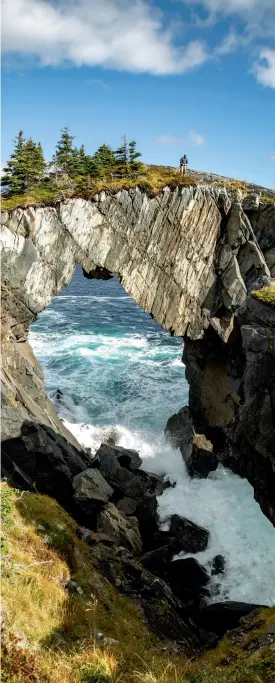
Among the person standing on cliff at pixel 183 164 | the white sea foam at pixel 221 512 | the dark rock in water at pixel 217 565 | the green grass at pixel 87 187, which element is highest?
the person standing on cliff at pixel 183 164

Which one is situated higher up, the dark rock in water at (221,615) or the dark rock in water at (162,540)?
the dark rock in water at (221,615)

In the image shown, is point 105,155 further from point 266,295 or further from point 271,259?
point 266,295

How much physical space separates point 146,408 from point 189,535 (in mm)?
17820

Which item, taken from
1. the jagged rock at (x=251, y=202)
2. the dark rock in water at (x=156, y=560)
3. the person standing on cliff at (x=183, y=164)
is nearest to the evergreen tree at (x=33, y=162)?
the person standing on cliff at (x=183, y=164)

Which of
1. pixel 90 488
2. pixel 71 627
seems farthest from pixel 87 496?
pixel 71 627

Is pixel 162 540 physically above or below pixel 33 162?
below

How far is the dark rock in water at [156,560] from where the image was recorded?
20.6 m

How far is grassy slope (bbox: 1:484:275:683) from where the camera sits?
8148 mm

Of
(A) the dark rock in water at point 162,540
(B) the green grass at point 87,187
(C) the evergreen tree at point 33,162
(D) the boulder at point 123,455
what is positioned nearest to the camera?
(A) the dark rock in water at point 162,540

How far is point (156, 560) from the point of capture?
2119cm

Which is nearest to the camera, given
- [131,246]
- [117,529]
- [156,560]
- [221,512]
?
[117,529]

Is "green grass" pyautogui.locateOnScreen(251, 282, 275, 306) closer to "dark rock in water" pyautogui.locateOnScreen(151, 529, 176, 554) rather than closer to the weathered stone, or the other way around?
the weathered stone

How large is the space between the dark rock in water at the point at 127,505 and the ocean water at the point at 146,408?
108 inches

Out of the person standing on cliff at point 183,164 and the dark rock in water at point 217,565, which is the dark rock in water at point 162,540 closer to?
the dark rock in water at point 217,565
